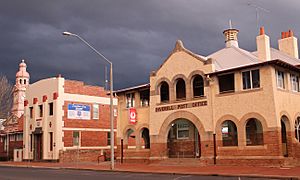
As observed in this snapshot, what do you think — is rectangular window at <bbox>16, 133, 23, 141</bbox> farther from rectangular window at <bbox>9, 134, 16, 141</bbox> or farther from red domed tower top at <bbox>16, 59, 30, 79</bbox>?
red domed tower top at <bbox>16, 59, 30, 79</bbox>

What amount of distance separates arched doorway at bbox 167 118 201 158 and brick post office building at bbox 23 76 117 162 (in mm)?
13293

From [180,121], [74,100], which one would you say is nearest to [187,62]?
[180,121]

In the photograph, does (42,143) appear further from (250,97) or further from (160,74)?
(250,97)

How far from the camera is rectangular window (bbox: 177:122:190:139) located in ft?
110

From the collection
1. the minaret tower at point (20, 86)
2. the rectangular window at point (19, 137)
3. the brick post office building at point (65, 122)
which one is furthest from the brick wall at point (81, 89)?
the minaret tower at point (20, 86)

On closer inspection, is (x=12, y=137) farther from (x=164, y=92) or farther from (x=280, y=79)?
(x=280, y=79)

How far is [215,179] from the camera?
18.6 m

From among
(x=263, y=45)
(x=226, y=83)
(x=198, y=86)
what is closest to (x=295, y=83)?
(x=263, y=45)

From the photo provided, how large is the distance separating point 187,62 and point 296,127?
990 cm

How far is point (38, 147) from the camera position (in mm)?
46438

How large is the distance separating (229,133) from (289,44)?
1243 centimetres

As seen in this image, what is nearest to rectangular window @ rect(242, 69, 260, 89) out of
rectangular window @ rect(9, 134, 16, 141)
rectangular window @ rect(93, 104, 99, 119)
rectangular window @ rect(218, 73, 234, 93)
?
rectangular window @ rect(218, 73, 234, 93)

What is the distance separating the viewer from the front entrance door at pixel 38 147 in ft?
150

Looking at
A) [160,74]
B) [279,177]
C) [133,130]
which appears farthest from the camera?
[133,130]
